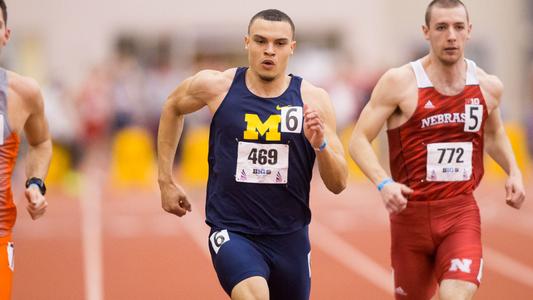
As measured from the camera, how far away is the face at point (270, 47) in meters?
5.82

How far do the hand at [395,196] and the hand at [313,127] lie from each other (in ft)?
1.94

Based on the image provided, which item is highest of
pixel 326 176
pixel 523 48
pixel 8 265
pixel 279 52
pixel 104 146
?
pixel 279 52

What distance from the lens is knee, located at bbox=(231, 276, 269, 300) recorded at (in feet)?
17.9

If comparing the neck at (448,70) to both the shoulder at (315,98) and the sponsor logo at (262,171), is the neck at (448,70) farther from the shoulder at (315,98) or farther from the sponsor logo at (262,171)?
the sponsor logo at (262,171)

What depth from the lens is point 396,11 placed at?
3098 centimetres

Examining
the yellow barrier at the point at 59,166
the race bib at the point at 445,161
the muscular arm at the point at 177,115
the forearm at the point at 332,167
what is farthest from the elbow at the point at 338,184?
the yellow barrier at the point at 59,166

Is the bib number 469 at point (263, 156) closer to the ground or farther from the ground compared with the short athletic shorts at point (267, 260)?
farther from the ground

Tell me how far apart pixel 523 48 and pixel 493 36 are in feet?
3.12

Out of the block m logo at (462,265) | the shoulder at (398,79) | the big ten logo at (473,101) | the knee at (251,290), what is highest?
the shoulder at (398,79)

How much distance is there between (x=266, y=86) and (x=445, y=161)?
117cm

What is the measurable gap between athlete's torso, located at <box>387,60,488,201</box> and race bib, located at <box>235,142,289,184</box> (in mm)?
861

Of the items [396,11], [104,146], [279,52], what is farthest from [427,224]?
[396,11]

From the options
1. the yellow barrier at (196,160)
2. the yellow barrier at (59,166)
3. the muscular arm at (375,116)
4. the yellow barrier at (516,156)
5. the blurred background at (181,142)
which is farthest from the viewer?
the yellow barrier at (516,156)

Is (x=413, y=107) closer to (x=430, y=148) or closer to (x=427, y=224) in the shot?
Answer: (x=430, y=148)
